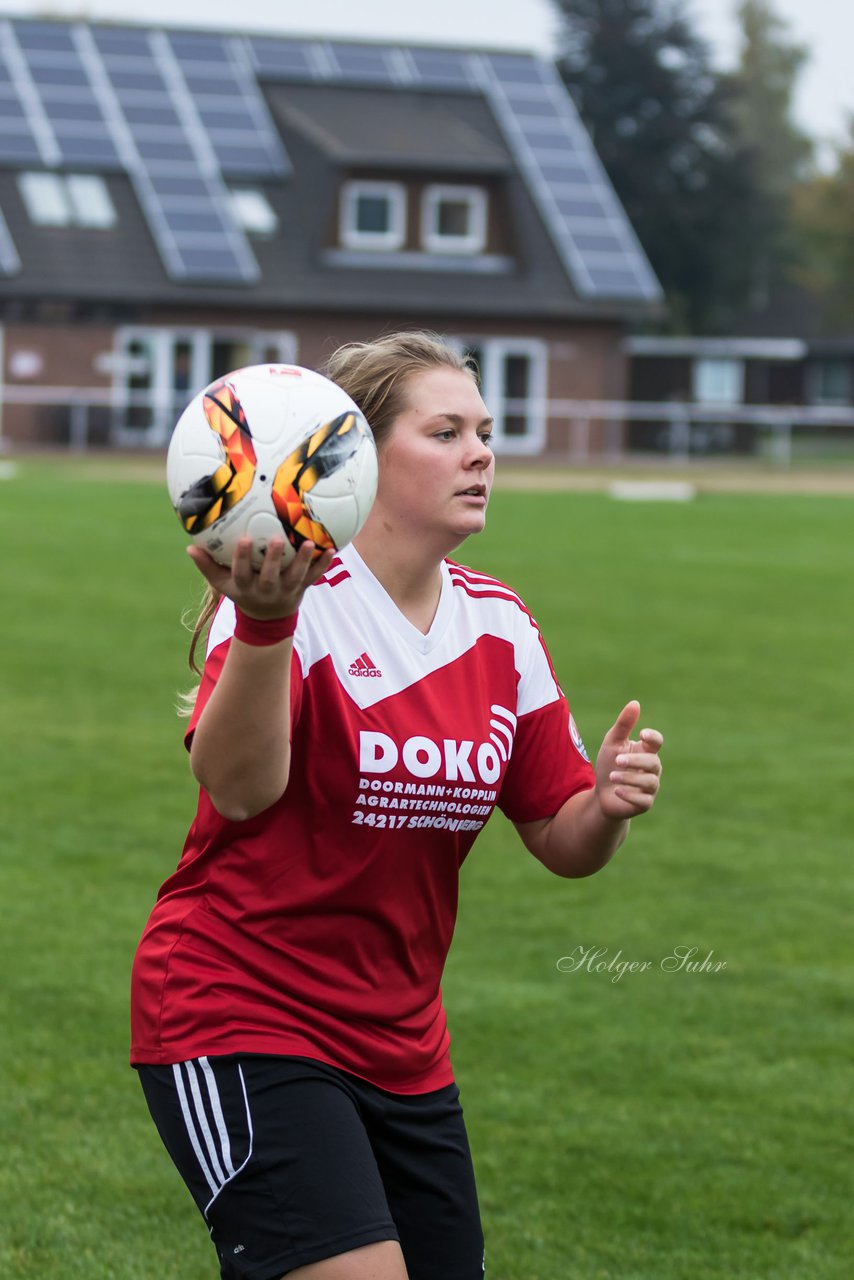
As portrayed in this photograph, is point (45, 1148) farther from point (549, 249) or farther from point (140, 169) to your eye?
point (549, 249)

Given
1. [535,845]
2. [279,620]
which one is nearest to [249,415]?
[279,620]

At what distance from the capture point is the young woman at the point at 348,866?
3.17 meters

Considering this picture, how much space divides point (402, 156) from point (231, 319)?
18.5ft

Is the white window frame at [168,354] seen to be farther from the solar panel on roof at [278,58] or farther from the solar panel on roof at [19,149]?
the solar panel on roof at [278,58]

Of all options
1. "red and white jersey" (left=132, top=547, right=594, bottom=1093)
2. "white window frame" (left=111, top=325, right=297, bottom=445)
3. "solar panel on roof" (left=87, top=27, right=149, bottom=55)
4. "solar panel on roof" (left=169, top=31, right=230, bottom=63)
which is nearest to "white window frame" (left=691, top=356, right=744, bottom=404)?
"white window frame" (left=111, top=325, right=297, bottom=445)

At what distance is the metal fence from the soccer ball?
38.0 m

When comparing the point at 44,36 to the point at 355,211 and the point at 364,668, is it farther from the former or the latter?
the point at 364,668

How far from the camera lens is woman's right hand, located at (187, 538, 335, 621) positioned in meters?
2.96

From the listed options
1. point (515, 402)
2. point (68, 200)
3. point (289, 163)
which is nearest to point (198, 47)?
point (289, 163)

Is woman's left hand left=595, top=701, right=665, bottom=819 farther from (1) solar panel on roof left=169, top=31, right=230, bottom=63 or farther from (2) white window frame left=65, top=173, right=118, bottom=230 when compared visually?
(1) solar panel on roof left=169, top=31, right=230, bottom=63

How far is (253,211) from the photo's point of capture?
47.8m

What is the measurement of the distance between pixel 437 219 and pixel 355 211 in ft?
6.76

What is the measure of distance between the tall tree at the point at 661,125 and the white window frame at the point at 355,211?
19883 mm

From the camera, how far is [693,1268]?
476 cm
